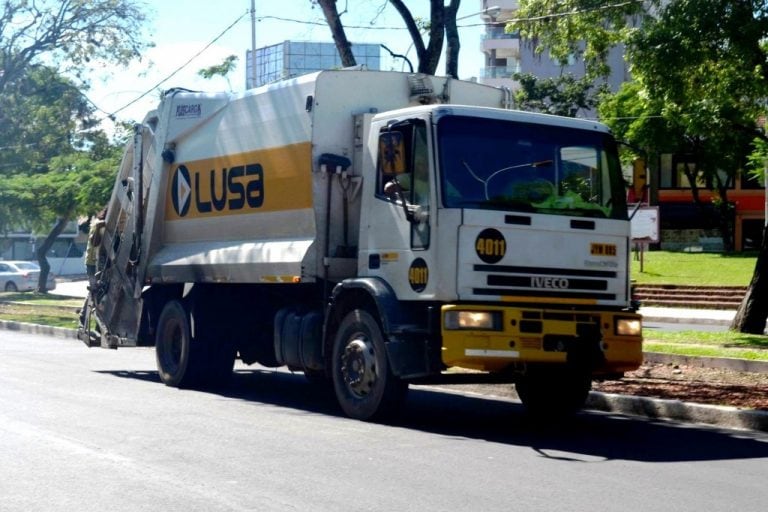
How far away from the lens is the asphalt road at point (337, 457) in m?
7.50

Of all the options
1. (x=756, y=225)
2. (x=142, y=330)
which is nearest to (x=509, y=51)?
(x=756, y=225)

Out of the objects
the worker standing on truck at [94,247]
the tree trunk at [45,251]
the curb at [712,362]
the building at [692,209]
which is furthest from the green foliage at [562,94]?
the worker standing on truck at [94,247]

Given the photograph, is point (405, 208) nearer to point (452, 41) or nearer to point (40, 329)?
point (452, 41)

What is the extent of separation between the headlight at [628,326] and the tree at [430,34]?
23.7 feet

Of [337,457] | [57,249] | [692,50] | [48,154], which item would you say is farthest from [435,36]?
[57,249]

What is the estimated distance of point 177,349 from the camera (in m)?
14.6

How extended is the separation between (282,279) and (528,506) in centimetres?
545

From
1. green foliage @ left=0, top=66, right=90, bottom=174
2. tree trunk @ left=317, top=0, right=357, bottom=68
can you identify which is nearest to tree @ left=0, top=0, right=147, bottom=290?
green foliage @ left=0, top=66, right=90, bottom=174

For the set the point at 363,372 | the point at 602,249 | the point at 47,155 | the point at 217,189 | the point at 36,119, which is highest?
the point at 36,119

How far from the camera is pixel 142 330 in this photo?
15.3 metres

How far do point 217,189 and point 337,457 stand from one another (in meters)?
5.69

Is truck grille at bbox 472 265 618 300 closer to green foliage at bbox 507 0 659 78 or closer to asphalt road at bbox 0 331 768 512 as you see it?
asphalt road at bbox 0 331 768 512

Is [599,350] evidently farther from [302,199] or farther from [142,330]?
[142,330]

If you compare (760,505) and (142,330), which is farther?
(142,330)
